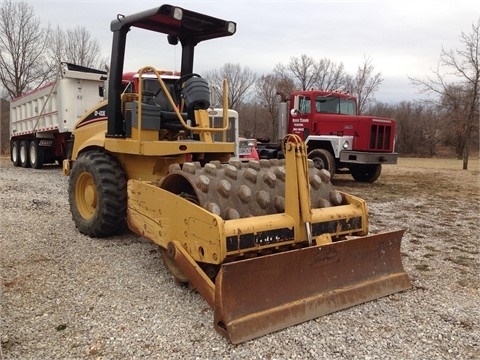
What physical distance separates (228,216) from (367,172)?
1089cm

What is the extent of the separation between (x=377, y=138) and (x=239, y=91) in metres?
40.1

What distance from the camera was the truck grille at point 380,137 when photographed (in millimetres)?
12492

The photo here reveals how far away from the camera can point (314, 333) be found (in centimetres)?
336

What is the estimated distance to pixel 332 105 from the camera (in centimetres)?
1327

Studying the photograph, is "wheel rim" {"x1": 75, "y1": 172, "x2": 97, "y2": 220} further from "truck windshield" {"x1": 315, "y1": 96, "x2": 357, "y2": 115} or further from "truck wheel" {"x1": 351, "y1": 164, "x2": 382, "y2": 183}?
"truck wheel" {"x1": 351, "y1": 164, "x2": 382, "y2": 183}

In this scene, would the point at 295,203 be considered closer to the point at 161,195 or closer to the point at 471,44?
the point at 161,195

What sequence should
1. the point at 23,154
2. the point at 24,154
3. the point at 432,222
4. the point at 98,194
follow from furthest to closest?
the point at 23,154 < the point at 24,154 < the point at 432,222 < the point at 98,194

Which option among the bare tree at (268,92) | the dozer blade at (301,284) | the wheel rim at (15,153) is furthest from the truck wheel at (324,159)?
the bare tree at (268,92)

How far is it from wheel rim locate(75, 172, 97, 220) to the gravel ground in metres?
0.34

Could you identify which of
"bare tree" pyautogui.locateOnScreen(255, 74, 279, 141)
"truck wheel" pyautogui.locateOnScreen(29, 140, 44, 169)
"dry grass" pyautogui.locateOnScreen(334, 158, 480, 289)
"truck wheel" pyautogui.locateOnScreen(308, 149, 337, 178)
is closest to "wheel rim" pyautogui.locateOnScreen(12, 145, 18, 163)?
"truck wheel" pyautogui.locateOnScreen(29, 140, 44, 169)

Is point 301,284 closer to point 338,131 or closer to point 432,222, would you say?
point 432,222

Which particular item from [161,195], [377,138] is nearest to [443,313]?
[161,195]

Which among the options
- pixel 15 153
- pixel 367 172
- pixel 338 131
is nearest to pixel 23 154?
pixel 15 153

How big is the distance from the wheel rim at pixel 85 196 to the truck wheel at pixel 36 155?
10.8 meters
